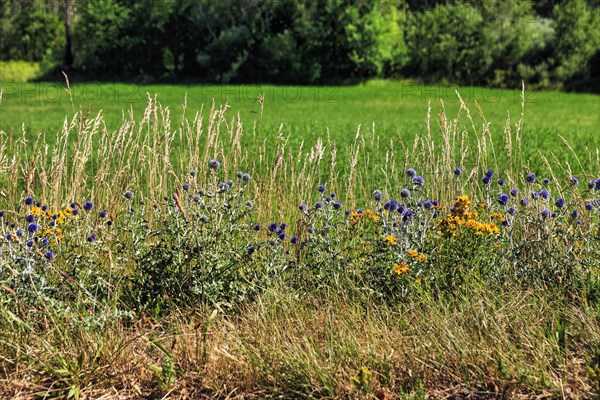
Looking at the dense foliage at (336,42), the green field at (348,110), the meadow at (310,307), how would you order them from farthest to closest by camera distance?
the dense foliage at (336,42) → the green field at (348,110) → the meadow at (310,307)

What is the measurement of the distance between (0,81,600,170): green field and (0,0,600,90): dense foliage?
7.79 ft

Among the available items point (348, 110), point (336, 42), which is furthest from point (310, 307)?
point (336, 42)

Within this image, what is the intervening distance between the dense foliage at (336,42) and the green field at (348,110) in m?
2.37

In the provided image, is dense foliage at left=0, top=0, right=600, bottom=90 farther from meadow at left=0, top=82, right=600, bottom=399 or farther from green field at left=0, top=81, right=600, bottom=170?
meadow at left=0, top=82, right=600, bottom=399

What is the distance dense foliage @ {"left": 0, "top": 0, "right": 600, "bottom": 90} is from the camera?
30.7 metres

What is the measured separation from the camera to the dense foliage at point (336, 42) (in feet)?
101

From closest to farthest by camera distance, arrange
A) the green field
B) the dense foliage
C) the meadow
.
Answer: the meadow
the green field
the dense foliage

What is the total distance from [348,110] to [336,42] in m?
13.9

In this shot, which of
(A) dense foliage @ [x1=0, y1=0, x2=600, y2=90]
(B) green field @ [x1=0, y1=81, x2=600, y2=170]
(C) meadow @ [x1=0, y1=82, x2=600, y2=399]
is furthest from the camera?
(A) dense foliage @ [x1=0, y1=0, x2=600, y2=90]

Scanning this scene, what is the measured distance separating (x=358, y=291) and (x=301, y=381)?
77 centimetres

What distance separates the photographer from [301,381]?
10.0ft

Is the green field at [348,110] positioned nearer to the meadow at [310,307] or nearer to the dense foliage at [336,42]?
the dense foliage at [336,42]

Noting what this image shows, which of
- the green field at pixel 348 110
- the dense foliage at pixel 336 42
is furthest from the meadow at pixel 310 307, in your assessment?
the dense foliage at pixel 336 42

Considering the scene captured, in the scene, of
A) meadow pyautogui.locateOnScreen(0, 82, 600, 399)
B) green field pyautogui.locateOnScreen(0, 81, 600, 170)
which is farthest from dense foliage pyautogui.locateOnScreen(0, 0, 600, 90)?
meadow pyautogui.locateOnScreen(0, 82, 600, 399)
